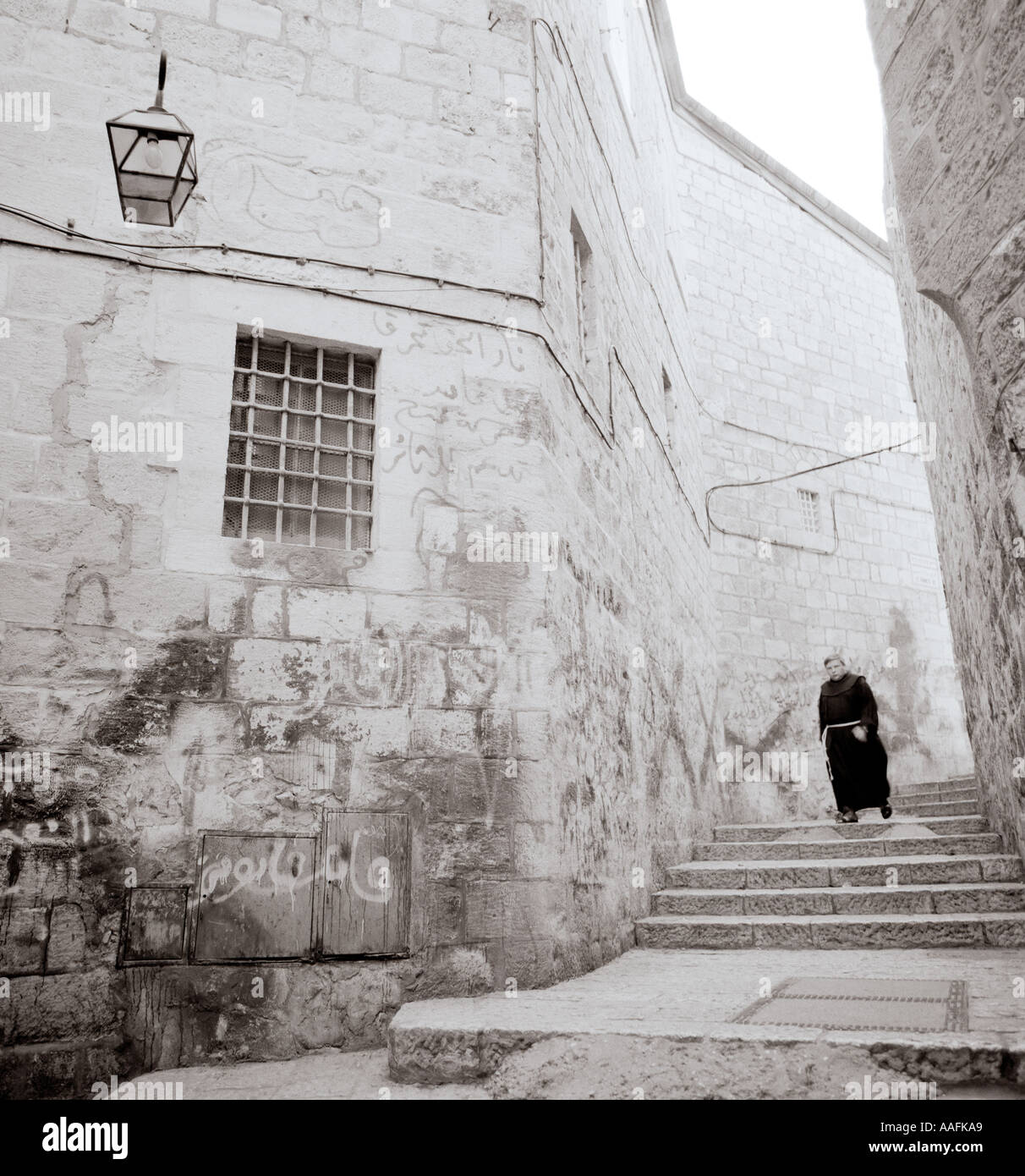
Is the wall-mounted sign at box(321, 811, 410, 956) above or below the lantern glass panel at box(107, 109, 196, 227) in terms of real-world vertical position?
below

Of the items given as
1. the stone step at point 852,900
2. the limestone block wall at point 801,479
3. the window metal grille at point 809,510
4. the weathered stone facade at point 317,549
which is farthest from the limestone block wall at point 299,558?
the window metal grille at point 809,510

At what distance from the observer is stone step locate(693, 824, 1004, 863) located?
Result: 18.4 feet

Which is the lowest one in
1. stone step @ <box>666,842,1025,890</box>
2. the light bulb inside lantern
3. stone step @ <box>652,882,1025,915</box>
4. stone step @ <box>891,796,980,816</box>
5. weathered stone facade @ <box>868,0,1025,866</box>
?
stone step @ <box>652,882,1025,915</box>

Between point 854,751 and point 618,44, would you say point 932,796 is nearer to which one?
point 854,751

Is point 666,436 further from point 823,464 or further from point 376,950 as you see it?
point 376,950

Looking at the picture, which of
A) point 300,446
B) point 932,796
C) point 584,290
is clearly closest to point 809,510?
point 932,796

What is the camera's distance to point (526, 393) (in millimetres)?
4648

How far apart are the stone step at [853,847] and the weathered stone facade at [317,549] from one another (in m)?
0.68

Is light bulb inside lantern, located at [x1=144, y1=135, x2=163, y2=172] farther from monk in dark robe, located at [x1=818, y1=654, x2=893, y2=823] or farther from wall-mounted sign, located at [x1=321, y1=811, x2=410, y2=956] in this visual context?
monk in dark robe, located at [x1=818, y1=654, x2=893, y2=823]

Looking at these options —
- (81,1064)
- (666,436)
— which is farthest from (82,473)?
(666,436)

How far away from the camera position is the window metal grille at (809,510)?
1151 centimetres

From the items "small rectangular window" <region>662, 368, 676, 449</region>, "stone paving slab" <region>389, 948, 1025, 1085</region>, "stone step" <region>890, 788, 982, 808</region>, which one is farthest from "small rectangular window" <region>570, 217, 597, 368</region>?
"stone step" <region>890, 788, 982, 808</region>

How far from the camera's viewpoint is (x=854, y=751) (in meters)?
6.89
